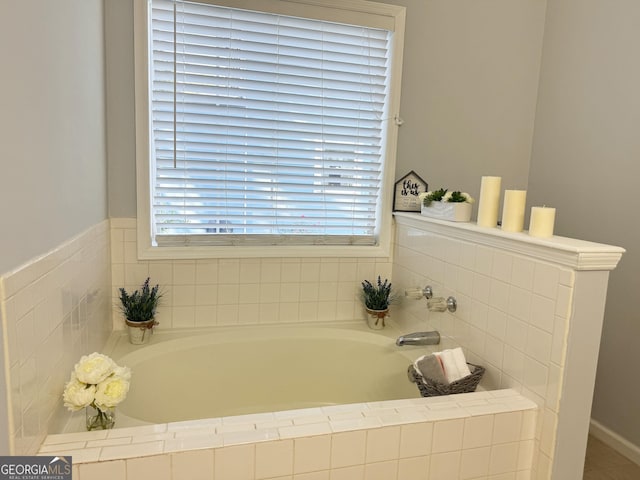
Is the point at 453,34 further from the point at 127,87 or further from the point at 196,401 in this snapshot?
the point at 196,401

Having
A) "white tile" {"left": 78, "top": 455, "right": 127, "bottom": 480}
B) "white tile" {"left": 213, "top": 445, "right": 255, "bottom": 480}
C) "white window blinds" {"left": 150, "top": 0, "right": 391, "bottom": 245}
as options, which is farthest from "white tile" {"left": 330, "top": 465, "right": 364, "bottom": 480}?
"white window blinds" {"left": 150, "top": 0, "right": 391, "bottom": 245}

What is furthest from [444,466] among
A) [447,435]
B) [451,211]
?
[451,211]

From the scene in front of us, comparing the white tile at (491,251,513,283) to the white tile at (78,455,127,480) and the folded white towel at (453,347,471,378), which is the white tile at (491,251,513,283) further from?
the white tile at (78,455,127,480)

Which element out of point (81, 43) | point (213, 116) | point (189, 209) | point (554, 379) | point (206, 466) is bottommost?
point (206, 466)

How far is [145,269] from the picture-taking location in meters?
2.28

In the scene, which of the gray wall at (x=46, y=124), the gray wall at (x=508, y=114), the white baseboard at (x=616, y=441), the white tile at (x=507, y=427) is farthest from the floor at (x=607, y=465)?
the gray wall at (x=46, y=124)

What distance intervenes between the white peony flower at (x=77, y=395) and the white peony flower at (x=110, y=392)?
19 millimetres

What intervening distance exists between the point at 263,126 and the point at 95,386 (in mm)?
1472

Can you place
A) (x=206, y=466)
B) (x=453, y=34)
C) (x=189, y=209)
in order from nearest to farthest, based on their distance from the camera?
(x=206, y=466) → (x=189, y=209) → (x=453, y=34)

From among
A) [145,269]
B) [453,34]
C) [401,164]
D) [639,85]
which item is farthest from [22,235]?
[639,85]

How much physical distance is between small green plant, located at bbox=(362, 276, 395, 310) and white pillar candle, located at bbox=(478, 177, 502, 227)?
76cm

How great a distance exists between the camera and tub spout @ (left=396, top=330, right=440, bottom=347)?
2078mm

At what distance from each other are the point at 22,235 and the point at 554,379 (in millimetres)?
1564

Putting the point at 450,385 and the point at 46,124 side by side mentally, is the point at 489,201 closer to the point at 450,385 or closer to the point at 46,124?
the point at 450,385
